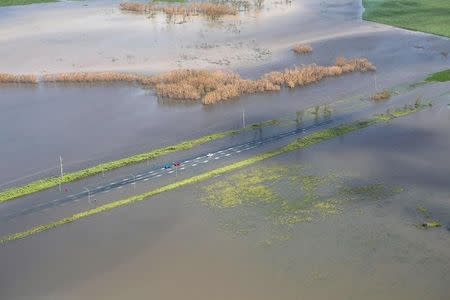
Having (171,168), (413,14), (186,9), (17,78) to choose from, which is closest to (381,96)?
(171,168)

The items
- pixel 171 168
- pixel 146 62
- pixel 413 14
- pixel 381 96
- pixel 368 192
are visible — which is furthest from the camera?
pixel 413 14

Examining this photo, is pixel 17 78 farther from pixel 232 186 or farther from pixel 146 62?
pixel 232 186

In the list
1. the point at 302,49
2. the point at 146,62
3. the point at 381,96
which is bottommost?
the point at 381,96

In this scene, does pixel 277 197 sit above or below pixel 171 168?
below

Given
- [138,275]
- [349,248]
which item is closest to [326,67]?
[349,248]

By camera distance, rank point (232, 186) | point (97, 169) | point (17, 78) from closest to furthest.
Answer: point (232, 186) < point (97, 169) < point (17, 78)

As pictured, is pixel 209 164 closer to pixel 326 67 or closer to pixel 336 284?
pixel 336 284

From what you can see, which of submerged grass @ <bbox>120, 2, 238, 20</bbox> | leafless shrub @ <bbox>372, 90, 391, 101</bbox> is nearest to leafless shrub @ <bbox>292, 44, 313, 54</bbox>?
leafless shrub @ <bbox>372, 90, 391, 101</bbox>
